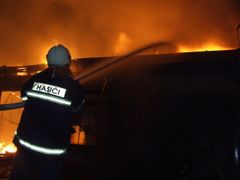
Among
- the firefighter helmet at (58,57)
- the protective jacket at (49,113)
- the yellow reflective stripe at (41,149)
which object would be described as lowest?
the yellow reflective stripe at (41,149)

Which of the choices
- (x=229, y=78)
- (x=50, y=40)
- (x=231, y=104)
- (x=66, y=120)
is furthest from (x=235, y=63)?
(x=50, y=40)

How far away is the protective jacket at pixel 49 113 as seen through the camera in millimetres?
2945

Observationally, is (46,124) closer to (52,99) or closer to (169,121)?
(52,99)

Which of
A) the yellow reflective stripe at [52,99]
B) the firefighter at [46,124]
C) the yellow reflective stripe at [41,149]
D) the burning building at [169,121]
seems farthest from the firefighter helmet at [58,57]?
the burning building at [169,121]

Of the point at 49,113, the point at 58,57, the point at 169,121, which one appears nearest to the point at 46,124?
the point at 49,113

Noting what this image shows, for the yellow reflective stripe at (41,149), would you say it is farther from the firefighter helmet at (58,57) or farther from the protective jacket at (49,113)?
the firefighter helmet at (58,57)

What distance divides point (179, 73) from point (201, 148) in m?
1.76

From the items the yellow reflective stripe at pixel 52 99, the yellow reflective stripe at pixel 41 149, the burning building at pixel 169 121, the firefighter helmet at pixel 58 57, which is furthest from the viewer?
the burning building at pixel 169 121

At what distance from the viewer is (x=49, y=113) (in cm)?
301

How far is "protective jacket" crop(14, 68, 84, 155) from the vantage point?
2.95 metres

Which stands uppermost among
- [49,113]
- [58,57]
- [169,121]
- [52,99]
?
[169,121]

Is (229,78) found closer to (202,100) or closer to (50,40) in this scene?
(202,100)

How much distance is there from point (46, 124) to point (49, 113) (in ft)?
0.34

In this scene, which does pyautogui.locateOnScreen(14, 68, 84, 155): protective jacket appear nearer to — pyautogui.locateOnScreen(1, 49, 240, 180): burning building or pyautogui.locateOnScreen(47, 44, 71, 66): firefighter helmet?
pyautogui.locateOnScreen(47, 44, 71, 66): firefighter helmet
